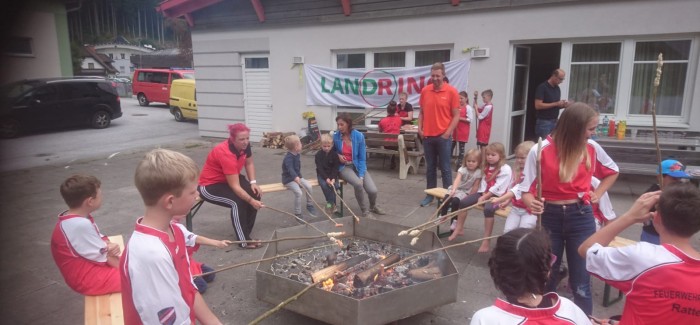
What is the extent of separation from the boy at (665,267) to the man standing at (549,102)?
19.0 feet

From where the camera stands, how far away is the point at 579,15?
7641 mm

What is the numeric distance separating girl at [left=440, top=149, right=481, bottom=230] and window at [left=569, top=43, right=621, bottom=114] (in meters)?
4.41

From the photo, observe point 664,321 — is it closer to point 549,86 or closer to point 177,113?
point 549,86

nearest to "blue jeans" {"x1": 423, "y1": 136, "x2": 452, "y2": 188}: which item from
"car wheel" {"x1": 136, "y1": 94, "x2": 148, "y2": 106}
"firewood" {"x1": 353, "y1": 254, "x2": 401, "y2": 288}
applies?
"firewood" {"x1": 353, "y1": 254, "x2": 401, "y2": 288}

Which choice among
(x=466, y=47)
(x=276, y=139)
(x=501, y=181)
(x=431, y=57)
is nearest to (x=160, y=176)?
(x=501, y=181)

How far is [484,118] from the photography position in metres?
8.48

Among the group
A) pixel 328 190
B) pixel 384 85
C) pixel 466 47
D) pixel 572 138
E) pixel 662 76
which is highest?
pixel 466 47

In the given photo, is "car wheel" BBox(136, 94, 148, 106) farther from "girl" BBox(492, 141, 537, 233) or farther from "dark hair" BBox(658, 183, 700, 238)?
"dark hair" BBox(658, 183, 700, 238)

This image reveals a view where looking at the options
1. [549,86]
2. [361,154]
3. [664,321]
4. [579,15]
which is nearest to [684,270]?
[664,321]

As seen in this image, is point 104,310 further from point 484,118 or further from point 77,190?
point 484,118

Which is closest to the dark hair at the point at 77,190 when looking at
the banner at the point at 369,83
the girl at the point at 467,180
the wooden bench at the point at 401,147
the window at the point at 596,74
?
the girl at the point at 467,180

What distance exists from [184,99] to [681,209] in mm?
19467

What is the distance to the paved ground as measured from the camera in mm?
3607

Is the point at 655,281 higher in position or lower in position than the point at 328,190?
higher
